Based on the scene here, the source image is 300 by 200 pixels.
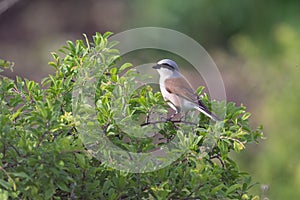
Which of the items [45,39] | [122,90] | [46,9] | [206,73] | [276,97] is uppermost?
[46,9]

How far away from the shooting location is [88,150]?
258cm

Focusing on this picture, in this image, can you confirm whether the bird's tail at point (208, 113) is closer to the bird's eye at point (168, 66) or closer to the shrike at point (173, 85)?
the shrike at point (173, 85)

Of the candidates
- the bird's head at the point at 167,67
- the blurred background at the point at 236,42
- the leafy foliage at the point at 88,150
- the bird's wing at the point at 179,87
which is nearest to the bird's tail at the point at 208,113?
the leafy foliage at the point at 88,150

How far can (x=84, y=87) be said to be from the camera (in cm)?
286

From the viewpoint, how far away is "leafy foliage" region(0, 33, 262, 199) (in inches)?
94.5

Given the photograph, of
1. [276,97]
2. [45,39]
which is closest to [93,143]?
[276,97]

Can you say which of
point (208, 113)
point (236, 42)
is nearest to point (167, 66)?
point (208, 113)

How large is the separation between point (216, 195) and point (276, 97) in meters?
3.11

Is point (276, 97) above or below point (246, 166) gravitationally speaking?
above

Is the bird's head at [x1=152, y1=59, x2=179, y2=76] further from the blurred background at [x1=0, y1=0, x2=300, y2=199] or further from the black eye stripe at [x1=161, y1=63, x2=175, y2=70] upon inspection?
the blurred background at [x1=0, y1=0, x2=300, y2=199]

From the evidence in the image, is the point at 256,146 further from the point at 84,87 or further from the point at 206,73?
the point at 84,87

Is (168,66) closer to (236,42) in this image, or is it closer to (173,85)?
(173,85)

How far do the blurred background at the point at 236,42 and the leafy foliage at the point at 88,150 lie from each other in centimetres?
237

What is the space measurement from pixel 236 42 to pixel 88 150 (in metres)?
6.26
